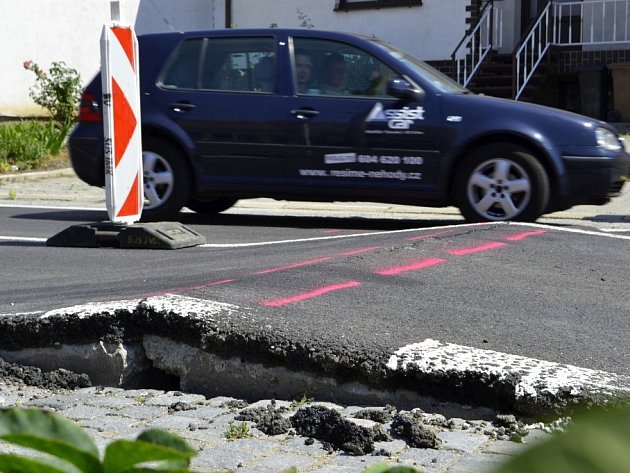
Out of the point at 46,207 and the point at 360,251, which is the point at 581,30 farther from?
the point at 360,251

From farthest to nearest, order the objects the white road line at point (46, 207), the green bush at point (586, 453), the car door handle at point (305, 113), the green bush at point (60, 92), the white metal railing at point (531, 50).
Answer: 1. the white metal railing at point (531, 50)
2. the green bush at point (60, 92)
3. the white road line at point (46, 207)
4. the car door handle at point (305, 113)
5. the green bush at point (586, 453)

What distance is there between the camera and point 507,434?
121 inches

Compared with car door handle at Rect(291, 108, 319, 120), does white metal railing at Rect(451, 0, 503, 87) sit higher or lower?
higher

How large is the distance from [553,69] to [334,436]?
17.7 m

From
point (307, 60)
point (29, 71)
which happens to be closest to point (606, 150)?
point (307, 60)

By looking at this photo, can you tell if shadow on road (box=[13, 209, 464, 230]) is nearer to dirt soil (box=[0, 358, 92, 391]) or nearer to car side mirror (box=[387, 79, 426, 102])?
car side mirror (box=[387, 79, 426, 102])

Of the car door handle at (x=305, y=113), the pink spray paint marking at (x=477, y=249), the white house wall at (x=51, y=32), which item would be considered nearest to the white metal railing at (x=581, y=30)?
the white house wall at (x=51, y=32)

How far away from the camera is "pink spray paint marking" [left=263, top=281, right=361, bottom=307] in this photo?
4.27m

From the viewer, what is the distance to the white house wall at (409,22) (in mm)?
20469

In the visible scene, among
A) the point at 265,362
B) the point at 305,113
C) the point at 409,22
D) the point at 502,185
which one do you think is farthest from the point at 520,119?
the point at 409,22

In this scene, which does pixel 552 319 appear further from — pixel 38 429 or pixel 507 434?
pixel 38 429

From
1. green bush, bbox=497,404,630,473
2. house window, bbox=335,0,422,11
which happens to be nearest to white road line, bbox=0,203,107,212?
green bush, bbox=497,404,630,473

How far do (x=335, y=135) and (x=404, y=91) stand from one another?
67 cm

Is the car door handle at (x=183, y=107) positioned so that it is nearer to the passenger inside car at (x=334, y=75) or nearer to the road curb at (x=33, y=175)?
the passenger inside car at (x=334, y=75)
